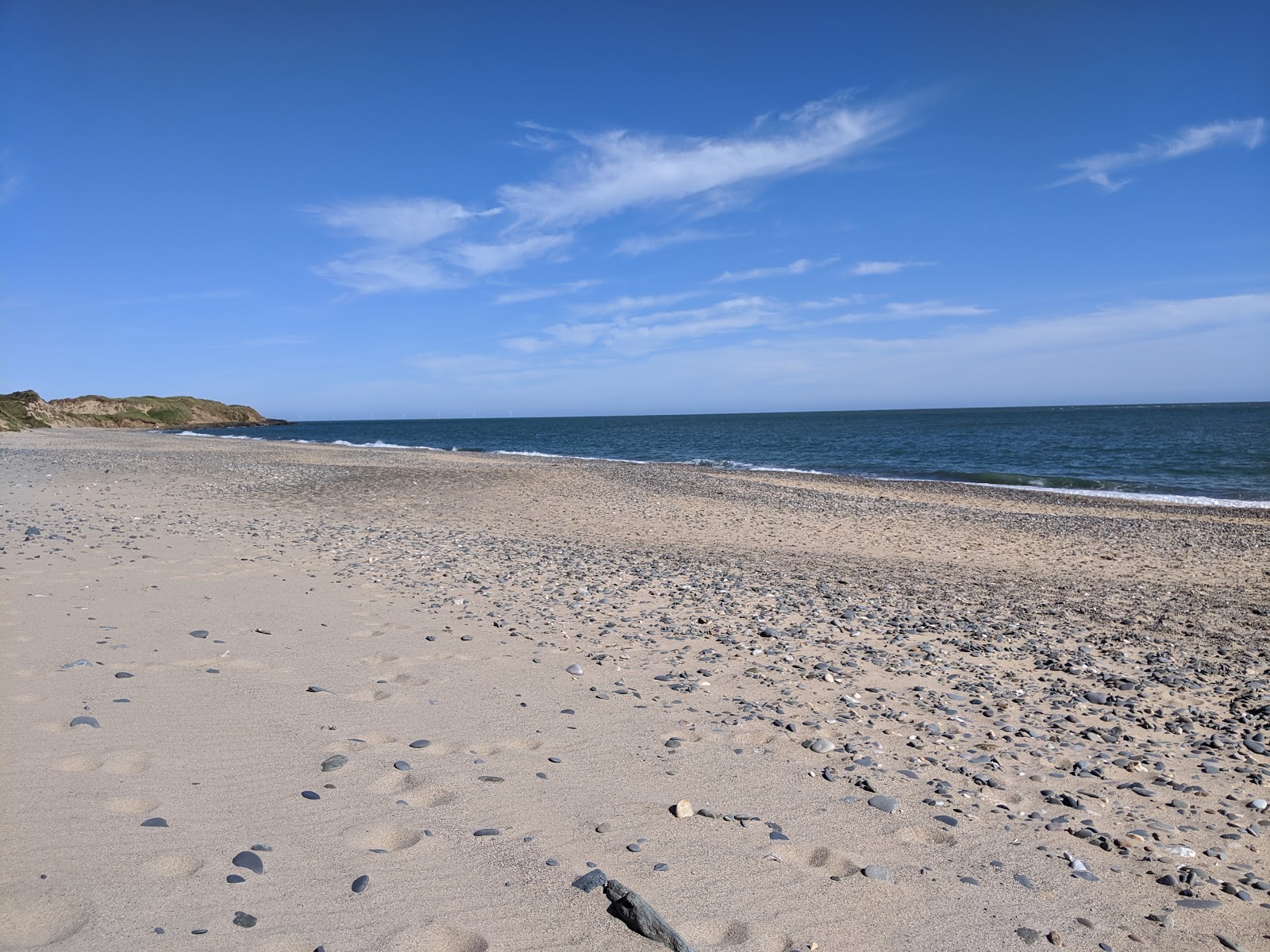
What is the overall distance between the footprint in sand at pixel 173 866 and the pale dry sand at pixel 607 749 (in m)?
0.01

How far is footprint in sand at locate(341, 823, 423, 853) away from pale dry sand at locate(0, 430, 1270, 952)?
2cm

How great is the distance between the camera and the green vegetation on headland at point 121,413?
75.2 meters

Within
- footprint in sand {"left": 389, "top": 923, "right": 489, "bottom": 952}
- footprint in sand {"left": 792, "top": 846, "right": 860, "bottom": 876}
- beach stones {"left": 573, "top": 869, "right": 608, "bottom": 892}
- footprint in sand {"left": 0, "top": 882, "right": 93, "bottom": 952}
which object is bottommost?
footprint in sand {"left": 792, "top": 846, "right": 860, "bottom": 876}

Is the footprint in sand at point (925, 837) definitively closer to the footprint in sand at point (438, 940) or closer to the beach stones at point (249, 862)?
the footprint in sand at point (438, 940)

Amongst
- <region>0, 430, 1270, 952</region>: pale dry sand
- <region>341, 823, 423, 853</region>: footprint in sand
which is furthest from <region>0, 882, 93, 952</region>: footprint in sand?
<region>341, 823, 423, 853</region>: footprint in sand

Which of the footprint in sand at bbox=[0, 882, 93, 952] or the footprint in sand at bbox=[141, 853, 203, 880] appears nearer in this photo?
the footprint in sand at bbox=[0, 882, 93, 952]

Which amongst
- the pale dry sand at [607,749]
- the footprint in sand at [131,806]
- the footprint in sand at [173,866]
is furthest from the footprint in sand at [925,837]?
the footprint in sand at [131,806]

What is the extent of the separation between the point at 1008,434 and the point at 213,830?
79.8 metres

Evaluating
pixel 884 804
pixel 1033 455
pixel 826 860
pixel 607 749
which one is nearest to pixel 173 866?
pixel 607 749

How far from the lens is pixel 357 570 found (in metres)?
10.2

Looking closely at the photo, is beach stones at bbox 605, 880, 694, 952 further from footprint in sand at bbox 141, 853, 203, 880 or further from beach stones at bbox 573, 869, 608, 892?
footprint in sand at bbox 141, 853, 203, 880

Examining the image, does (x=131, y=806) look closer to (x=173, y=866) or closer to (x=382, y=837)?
(x=173, y=866)

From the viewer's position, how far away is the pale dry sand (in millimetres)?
3438

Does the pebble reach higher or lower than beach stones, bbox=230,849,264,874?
lower
